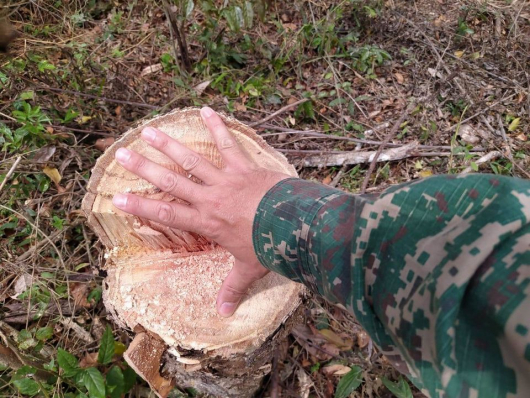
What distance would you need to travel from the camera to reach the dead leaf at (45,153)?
215cm

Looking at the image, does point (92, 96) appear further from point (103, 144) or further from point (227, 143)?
point (227, 143)

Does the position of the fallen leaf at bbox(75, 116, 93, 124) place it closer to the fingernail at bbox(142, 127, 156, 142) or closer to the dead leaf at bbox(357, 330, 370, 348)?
the fingernail at bbox(142, 127, 156, 142)

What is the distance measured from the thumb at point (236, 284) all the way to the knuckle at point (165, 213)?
0.86ft

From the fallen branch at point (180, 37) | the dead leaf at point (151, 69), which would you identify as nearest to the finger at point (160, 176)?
the fallen branch at point (180, 37)

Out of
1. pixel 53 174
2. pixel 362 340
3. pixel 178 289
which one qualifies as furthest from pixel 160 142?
pixel 362 340

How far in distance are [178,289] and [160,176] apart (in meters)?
0.42

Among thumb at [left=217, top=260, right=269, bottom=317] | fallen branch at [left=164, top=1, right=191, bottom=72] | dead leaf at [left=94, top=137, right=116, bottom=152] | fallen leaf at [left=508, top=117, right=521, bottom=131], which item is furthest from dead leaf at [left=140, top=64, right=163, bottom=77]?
fallen leaf at [left=508, top=117, right=521, bottom=131]

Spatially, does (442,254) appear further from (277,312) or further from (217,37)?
(217,37)

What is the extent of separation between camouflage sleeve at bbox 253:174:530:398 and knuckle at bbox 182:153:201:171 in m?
0.54

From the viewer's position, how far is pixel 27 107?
2055 mm

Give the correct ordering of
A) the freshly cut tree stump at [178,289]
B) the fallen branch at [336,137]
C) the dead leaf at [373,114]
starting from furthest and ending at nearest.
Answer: the dead leaf at [373,114] → the fallen branch at [336,137] → the freshly cut tree stump at [178,289]

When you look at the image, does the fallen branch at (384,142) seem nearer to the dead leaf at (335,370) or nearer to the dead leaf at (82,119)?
the dead leaf at (335,370)

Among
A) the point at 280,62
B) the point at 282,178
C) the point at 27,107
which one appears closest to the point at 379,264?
the point at 282,178

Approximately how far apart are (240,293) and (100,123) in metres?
1.68
